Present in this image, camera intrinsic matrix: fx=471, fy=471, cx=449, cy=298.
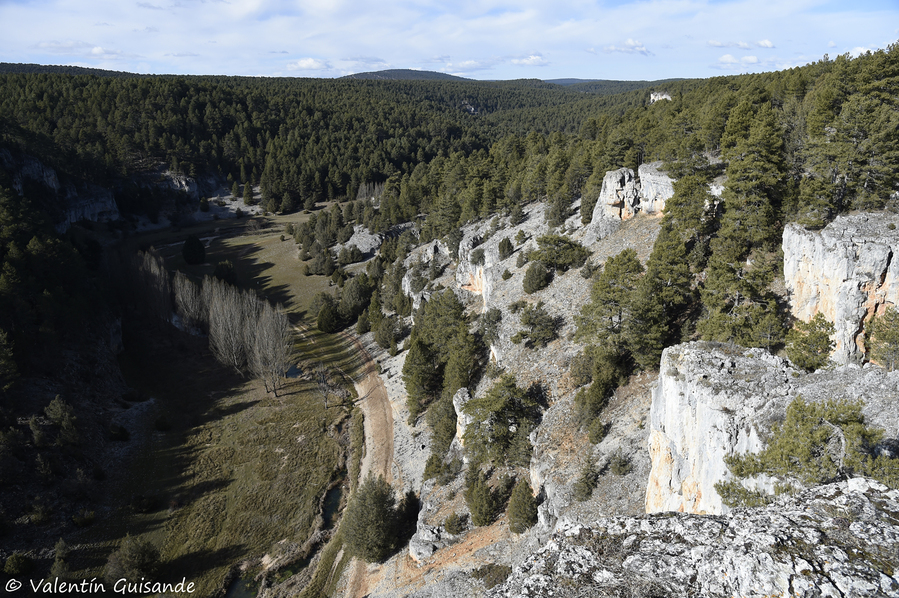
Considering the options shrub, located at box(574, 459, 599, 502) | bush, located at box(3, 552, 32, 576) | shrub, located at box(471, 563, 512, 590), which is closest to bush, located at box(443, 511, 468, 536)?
shrub, located at box(471, 563, 512, 590)

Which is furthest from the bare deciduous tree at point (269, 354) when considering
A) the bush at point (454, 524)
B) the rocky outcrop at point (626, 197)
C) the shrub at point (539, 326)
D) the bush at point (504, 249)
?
the rocky outcrop at point (626, 197)

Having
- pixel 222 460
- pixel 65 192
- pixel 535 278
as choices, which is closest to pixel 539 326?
pixel 535 278

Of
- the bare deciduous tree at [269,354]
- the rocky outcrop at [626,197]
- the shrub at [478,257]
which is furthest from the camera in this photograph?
the shrub at [478,257]

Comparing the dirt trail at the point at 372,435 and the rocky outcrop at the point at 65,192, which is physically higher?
the rocky outcrop at the point at 65,192

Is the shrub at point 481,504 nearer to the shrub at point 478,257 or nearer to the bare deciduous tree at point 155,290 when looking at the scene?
the shrub at point 478,257

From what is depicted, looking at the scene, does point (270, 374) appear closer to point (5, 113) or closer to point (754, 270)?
point (754, 270)

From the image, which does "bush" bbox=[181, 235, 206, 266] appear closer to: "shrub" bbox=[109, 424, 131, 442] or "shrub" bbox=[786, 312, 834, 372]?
"shrub" bbox=[109, 424, 131, 442]

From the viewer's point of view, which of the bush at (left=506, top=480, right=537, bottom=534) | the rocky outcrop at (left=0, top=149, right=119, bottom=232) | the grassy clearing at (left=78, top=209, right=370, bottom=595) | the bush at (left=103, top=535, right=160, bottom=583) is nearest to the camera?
the bush at (left=506, top=480, right=537, bottom=534)
